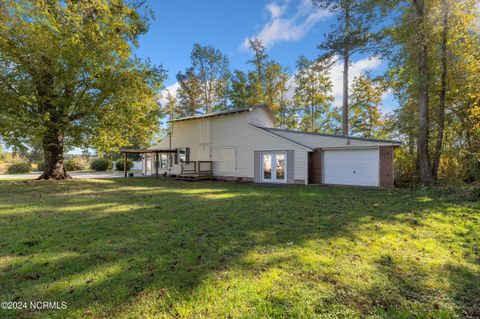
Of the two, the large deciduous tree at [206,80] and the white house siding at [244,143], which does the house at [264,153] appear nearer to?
the white house siding at [244,143]

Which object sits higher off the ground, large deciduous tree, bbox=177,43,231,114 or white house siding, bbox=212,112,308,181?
large deciduous tree, bbox=177,43,231,114

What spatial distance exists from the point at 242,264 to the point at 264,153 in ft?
42.8

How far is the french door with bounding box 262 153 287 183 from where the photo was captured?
15.4m

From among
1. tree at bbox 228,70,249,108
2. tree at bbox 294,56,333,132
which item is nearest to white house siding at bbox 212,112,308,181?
tree at bbox 228,70,249,108

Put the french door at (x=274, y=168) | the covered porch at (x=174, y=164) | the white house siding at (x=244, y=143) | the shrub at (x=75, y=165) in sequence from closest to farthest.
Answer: the white house siding at (x=244, y=143)
the french door at (x=274, y=168)
the covered porch at (x=174, y=164)
the shrub at (x=75, y=165)

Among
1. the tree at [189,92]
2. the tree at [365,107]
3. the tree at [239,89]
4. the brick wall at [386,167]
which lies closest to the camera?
the brick wall at [386,167]

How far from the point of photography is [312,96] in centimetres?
2712

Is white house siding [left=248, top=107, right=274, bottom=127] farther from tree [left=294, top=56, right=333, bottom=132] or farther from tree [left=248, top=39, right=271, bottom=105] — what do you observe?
tree [left=294, top=56, right=333, bottom=132]

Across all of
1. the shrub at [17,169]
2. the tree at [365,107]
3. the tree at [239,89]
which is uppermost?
the tree at [239,89]

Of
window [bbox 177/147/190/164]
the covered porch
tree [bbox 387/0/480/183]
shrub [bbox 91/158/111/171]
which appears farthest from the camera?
shrub [bbox 91/158/111/171]

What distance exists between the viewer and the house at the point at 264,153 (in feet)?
43.2

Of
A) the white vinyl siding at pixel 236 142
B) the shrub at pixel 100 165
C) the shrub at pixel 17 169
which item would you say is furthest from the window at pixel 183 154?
the shrub at pixel 17 169

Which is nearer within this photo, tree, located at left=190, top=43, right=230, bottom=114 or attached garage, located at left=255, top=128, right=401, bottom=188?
attached garage, located at left=255, top=128, right=401, bottom=188

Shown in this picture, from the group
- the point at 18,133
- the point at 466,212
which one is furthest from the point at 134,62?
the point at 466,212
